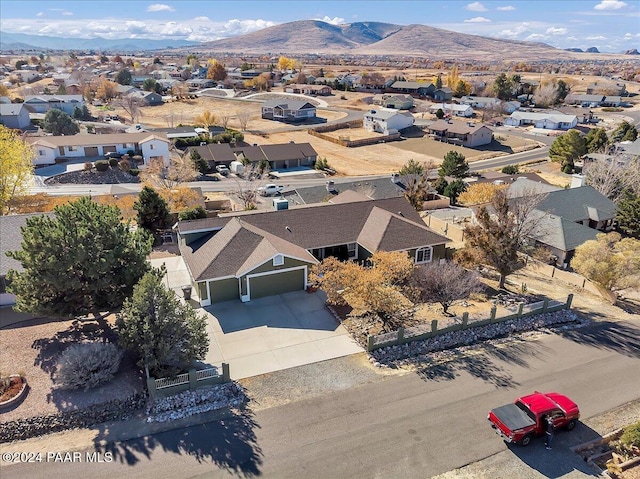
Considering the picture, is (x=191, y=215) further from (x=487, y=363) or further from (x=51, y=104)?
(x=51, y=104)

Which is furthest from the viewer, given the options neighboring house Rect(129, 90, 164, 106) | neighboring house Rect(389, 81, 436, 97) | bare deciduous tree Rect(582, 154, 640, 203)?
neighboring house Rect(389, 81, 436, 97)

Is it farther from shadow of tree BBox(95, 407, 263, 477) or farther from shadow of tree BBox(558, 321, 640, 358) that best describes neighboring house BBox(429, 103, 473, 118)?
shadow of tree BBox(95, 407, 263, 477)

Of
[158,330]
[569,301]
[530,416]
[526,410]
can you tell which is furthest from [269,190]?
[530,416]

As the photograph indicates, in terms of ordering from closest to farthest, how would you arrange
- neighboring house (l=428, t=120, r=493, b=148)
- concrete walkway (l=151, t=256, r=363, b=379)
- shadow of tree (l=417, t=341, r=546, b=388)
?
shadow of tree (l=417, t=341, r=546, b=388)
concrete walkway (l=151, t=256, r=363, b=379)
neighboring house (l=428, t=120, r=493, b=148)

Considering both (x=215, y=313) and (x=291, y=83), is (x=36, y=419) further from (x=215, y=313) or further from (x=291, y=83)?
(x=291, y=83)

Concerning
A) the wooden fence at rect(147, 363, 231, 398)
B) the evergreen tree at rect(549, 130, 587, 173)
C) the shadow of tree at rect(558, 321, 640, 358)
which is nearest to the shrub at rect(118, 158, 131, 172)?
the wooden fence at rect(147, 363, 231, 398)

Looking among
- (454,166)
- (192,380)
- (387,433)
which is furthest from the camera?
(454,166)

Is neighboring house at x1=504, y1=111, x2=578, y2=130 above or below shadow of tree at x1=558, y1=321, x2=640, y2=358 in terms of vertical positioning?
above
